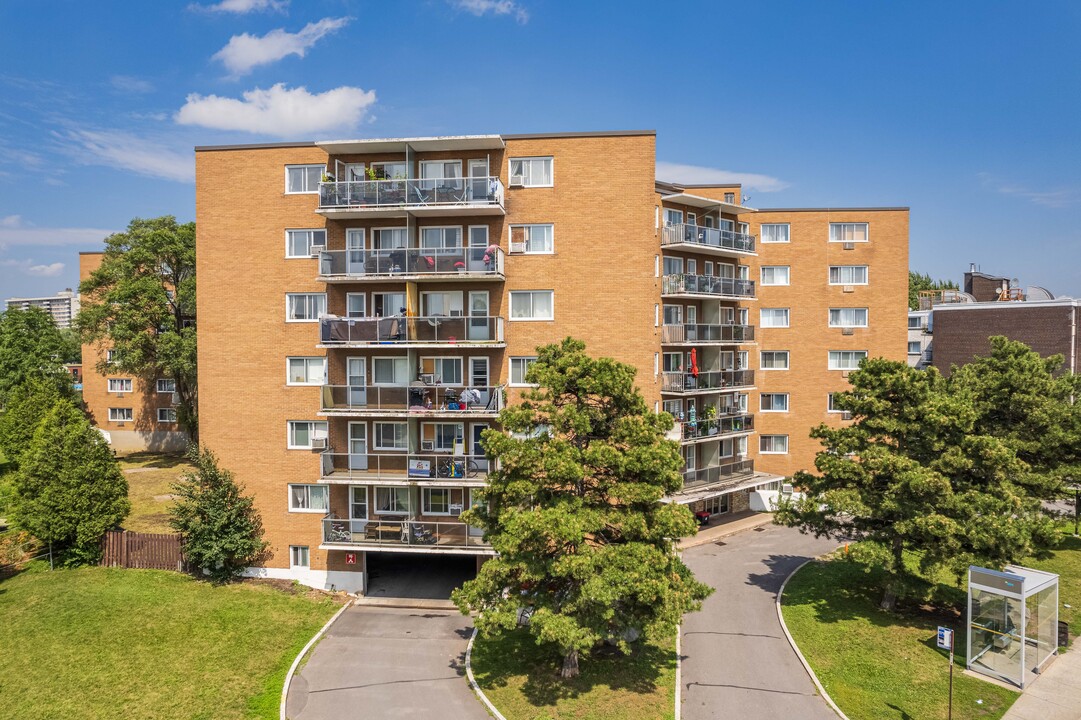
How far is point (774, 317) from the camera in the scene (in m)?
38.4

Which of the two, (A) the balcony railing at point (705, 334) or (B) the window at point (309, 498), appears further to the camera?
(A) the balcony railing at point (705, 334)

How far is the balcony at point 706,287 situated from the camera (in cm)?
3027

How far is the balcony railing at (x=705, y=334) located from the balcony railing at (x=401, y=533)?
13325 millimetres

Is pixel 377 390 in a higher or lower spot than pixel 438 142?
lower

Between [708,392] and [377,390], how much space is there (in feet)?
54.3

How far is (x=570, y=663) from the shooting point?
60.7 feet

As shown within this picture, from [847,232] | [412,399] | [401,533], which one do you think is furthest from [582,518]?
[847,232]

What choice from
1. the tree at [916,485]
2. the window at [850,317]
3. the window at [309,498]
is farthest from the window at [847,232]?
the window at [309,498]

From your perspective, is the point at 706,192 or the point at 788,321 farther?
the point at 788,321

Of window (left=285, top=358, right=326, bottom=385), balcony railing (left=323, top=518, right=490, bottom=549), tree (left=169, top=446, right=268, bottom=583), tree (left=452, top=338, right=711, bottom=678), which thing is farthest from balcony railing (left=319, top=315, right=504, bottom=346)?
tree (left=169, top=446, right=268, bottom=583)

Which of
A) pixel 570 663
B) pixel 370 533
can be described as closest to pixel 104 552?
pixel 370 533

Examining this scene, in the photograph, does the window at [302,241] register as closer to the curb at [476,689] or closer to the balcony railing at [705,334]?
the balcony railing at [705,334]

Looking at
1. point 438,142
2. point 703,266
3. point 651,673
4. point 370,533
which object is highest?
point 438,142

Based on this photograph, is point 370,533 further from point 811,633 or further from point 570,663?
point 811,633
